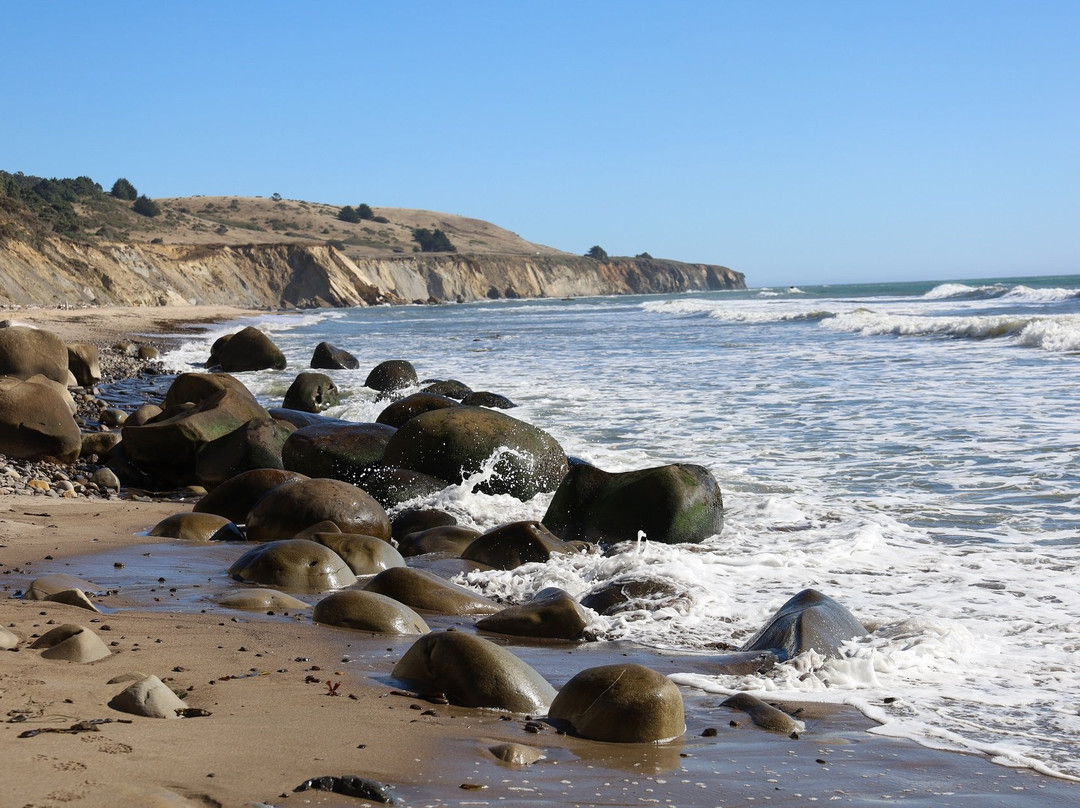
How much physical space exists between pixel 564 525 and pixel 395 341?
28.1 meters

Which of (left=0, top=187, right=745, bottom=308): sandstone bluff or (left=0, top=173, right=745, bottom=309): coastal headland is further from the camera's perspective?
(left=0, top=173, right=745, bottom=309): coastal headland

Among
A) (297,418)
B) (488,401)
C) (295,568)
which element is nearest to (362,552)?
(295,568)

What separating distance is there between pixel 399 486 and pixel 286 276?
81128mm

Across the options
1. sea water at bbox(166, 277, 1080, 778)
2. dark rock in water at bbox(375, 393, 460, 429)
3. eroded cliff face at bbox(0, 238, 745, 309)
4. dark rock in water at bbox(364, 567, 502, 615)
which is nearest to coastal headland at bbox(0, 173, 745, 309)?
eroded cliff face at bbox(0, 238, 745, 309)

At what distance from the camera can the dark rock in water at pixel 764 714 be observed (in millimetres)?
4094

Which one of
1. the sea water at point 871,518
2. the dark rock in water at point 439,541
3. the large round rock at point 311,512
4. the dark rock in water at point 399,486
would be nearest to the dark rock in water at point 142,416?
the sea water at point 871,518

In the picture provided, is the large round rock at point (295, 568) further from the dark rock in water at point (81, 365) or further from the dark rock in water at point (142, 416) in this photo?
the dark rock in water at point (81, 365)

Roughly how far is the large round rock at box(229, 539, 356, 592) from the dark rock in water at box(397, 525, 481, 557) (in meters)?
1.18

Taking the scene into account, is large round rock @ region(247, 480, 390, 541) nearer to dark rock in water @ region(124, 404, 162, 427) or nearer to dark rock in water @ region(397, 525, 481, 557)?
dark rock in water @ region(397, 525, 481, 557)

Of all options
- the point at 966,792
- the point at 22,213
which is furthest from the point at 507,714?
the point at 22,213

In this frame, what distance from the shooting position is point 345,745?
3.51m

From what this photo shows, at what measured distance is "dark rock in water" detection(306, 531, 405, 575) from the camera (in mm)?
6867

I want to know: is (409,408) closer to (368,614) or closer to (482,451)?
(482,451)

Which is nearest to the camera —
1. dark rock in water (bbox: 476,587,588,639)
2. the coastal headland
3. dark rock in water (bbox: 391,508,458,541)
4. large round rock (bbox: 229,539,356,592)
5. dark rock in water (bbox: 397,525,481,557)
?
dark rock in water (bbox: 476,587,588,639)
